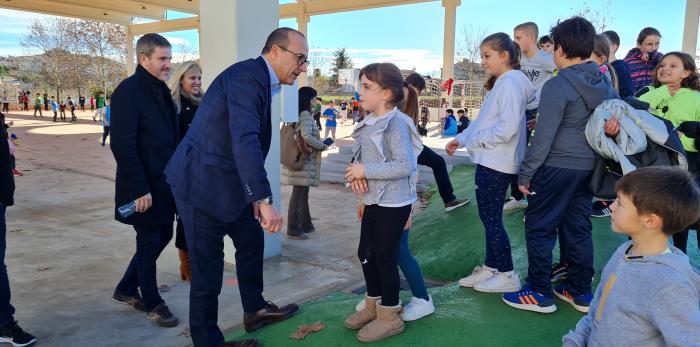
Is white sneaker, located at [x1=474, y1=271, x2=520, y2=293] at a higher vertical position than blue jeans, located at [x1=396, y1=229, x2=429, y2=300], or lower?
lower

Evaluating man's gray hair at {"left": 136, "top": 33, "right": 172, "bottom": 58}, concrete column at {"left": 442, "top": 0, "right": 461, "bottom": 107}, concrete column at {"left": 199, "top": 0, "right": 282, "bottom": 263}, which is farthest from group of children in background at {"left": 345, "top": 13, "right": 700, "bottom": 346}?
concrete column at {"left": 442, "top": 0, "right": 461, "bottom": 107}

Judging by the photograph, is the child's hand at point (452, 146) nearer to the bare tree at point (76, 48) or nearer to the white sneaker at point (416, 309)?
the white sneaker at point (416, 309)

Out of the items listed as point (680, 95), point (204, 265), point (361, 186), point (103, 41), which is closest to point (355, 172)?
point (361, 186)

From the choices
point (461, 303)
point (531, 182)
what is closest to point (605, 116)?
point (531, 182)

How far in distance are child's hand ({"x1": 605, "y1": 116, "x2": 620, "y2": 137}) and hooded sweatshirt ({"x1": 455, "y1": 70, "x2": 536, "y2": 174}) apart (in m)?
0.51

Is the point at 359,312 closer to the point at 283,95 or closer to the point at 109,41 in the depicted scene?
the point at 283,95

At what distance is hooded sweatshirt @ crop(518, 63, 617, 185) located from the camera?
9.34 ft

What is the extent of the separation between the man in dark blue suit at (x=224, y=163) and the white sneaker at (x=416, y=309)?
98cm

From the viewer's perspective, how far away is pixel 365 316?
3.05 meters

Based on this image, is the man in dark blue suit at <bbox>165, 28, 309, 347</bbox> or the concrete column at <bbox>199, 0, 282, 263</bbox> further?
the concrete column at <bbox>199, 0, 282, 263</bbox>

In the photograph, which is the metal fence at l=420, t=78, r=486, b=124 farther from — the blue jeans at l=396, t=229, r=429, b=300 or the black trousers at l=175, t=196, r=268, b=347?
the black trousers at l=175, t=196, r=268, b=347

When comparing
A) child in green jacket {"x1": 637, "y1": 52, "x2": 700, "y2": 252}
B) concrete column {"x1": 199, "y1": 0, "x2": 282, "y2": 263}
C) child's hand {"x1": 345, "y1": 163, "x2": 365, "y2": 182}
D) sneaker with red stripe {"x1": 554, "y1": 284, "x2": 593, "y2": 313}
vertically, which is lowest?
sneaker with red stripe {"x1": 554, "y1": 284, "x2": 593, "y2": 313}

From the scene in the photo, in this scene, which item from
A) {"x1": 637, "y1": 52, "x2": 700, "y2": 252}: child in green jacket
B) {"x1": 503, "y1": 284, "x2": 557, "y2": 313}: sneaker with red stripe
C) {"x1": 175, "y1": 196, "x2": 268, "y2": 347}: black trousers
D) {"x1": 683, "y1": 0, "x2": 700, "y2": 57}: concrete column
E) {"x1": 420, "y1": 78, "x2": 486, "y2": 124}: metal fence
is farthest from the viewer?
{"x1": 420, "y1": 78, "x2": 486, "y2": 124}: metal fence

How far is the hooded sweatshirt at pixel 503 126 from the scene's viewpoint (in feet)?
10.2
